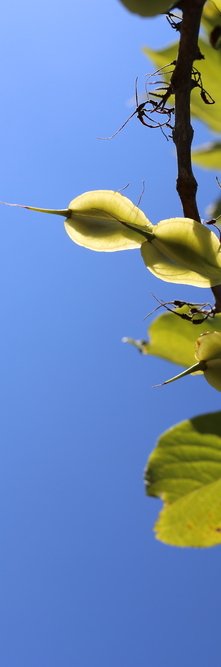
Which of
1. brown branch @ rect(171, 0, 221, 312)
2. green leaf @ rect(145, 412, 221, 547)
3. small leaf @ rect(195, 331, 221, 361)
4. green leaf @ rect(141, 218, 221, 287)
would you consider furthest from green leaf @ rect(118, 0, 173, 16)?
green leaf @ rect(145, 412, 221, 547)

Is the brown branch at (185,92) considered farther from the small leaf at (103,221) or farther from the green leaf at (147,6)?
the small leaf at (103,221)

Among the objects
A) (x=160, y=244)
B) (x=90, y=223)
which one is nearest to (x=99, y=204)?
(x=90, y=223)

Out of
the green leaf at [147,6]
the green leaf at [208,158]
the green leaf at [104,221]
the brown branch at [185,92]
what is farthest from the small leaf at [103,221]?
the green leaf at [208,158]

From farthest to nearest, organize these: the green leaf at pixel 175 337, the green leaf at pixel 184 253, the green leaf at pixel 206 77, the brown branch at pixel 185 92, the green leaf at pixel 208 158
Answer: the green leaf at pixel 208 158 < the green leaf at pixel 206 77 < the green leaf at pixel 175 337 < the green leaf at pixel 184 253 < the brown branch at pixel 185 92

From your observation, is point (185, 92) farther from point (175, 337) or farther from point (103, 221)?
point (175, 337)

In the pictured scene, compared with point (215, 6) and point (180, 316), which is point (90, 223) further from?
point (215, 6)
